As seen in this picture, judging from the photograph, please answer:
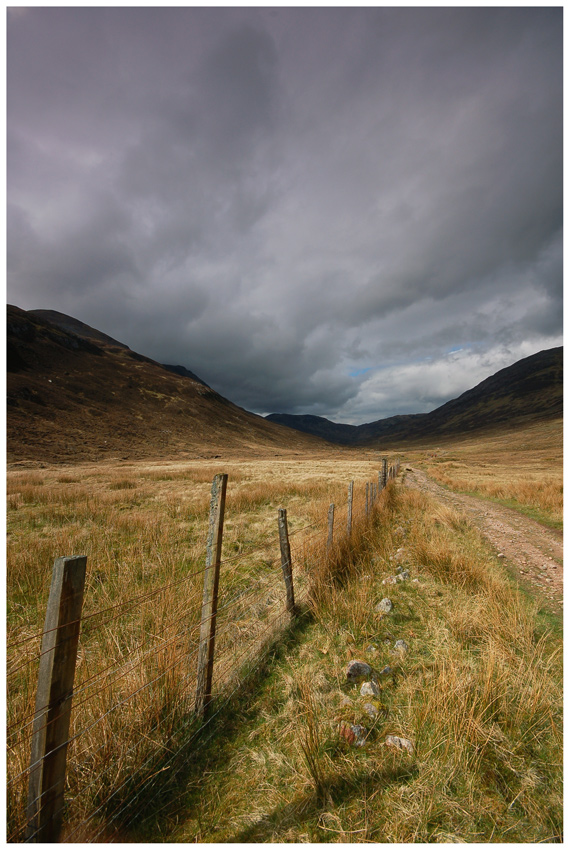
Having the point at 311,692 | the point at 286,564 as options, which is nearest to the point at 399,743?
the point at 311,692

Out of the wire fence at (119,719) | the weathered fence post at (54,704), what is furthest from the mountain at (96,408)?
the weathered fence post at (54,704)

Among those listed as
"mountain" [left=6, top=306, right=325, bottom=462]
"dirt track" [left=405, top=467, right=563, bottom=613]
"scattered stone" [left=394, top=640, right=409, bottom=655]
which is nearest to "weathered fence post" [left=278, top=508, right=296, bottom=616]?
"scattered stone" [left=394, top=640, right=409, bottom=655]

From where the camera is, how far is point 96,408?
78562mm

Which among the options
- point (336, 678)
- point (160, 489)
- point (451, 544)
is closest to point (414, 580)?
point (451, 544)

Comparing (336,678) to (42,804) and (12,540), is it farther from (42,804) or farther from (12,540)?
(12,540)

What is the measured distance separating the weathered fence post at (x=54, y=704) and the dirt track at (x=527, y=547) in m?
7.23

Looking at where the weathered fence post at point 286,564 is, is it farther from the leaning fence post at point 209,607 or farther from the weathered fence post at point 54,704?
the weathered fence post at point 54,704

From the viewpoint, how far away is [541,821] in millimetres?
2309

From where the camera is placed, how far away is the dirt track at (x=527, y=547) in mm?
6471

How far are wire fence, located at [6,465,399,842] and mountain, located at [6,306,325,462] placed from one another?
4866cm

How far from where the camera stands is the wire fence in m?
1.88

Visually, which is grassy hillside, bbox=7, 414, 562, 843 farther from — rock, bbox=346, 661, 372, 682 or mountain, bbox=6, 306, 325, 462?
mountain, bbox=6, 306, 325, 462

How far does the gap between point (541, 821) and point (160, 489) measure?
18898 mm

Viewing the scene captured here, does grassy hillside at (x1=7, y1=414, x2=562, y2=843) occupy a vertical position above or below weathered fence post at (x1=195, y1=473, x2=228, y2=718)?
below
